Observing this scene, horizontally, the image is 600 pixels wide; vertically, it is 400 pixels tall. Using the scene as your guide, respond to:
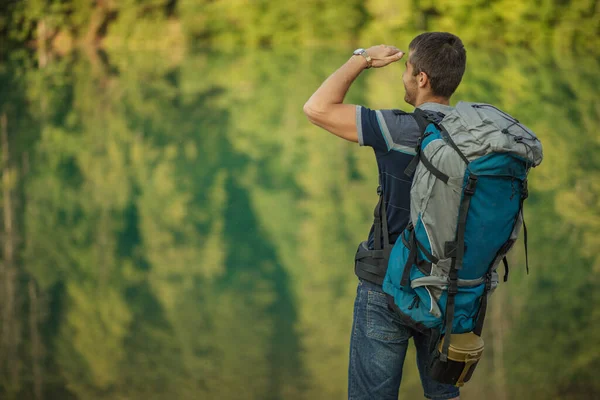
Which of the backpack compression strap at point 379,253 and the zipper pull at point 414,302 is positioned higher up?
the backpack compression strap at point 379,253

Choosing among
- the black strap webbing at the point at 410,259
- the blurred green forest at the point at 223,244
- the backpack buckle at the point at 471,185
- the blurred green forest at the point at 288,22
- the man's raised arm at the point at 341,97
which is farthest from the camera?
the blurred green forest at the point at 288,22

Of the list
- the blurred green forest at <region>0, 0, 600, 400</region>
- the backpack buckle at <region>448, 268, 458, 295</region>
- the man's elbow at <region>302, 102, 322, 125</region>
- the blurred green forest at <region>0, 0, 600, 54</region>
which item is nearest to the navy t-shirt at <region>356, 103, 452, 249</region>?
the man's elbow at <region>302, 102, 322, 125</region>

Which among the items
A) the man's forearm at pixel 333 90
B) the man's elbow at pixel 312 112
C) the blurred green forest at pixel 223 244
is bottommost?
the blurred green forest at pixel 223 244

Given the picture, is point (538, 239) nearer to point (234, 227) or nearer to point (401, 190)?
point (234, 227)

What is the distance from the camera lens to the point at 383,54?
2.09 meters

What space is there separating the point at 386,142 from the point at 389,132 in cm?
2

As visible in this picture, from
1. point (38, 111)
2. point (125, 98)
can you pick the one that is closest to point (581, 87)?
point (125, 98)

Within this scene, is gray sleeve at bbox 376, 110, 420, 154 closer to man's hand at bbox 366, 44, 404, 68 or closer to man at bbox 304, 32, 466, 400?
man at bbox 304, 32, 466, 400

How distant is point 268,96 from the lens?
1445 centimetres

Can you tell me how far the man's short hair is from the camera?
6.40 feet

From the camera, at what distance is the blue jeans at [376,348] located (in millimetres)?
2041

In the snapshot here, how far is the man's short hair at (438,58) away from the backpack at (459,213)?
0.09 m

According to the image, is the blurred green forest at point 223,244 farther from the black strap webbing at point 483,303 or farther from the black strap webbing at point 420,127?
the black strap webbing at point 420,127

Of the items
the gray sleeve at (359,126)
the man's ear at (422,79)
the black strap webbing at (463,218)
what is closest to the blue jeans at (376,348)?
the black strap webbing at (463,218)
